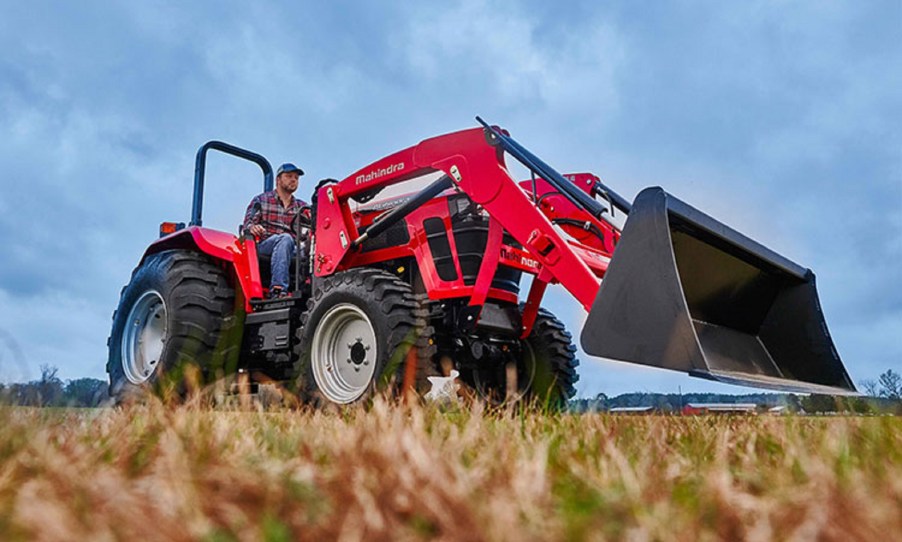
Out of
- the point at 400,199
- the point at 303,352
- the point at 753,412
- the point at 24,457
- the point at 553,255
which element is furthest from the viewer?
the point at 400,199

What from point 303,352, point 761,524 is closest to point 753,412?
point 303,352

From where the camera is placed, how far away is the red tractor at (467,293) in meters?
3.63

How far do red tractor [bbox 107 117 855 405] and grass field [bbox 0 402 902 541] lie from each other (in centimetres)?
175

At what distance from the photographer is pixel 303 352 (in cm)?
546

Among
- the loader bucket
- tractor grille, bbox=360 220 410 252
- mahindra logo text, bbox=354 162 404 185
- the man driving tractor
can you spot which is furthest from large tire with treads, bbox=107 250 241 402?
the loader bucket

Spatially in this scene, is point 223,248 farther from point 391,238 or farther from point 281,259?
point 391,238

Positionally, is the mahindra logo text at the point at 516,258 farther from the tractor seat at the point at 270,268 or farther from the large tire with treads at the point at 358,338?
the tractor seat at the point at 270,268

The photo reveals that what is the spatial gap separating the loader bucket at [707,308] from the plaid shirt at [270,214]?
363 cm

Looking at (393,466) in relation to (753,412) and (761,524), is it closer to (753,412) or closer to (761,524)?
(761,524)

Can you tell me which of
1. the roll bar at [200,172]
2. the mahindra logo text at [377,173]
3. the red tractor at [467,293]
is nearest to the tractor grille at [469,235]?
the red tractor at [467,293]

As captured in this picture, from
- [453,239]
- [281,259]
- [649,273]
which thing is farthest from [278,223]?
[649,273]

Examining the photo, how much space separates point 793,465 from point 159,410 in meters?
1.73

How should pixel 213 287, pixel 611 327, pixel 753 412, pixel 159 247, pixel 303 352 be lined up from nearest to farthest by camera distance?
pixel 611 327 < pixel 753 412 < pixel 303 352 < pixel 213 287 < pixel 159 247

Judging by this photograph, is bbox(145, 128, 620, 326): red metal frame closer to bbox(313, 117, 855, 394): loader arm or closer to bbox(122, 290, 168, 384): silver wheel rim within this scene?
bbox(313, 117, 855, 394): loader arm
